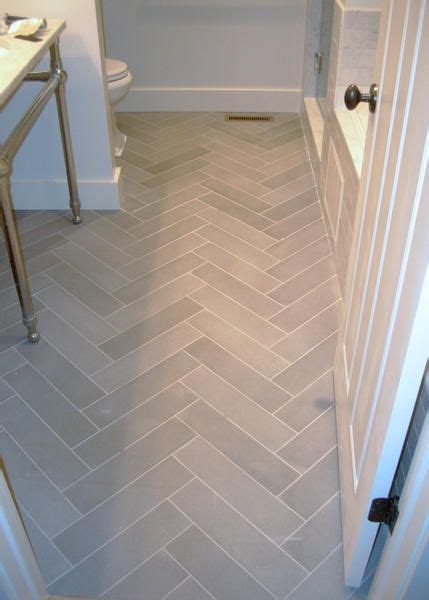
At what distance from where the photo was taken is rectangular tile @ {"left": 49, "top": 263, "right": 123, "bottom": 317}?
92.3 inches

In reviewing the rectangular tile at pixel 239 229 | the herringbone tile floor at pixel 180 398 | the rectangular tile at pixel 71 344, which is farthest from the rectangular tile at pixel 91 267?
the rectangular tile at pixel 239 229

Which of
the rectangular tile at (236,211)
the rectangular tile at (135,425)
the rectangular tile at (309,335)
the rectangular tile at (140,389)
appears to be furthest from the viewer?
the rectangular tile at (236,211)

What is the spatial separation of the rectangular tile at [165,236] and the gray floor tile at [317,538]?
144 cm

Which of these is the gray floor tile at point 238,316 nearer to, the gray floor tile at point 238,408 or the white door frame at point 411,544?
the gray floor tile at point 238,408

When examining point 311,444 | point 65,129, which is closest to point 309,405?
point 311,444

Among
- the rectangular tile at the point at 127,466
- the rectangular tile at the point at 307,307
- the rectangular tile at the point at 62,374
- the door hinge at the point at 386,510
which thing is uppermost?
the door hinge at the point at 386,510

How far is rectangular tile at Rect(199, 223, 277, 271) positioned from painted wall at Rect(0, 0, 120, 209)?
520 mm

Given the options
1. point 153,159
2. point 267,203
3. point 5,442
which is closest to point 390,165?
point 5,442

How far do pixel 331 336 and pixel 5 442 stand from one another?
1.17 metres

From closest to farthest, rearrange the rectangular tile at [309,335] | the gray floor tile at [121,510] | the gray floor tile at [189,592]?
the gray floor tile at [189,592]
the gray floor tile at [121,510]
the rectangular tile at [309,335]

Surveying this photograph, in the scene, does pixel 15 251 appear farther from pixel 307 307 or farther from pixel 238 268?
pixel 307 307

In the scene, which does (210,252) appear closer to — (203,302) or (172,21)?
(203,302)

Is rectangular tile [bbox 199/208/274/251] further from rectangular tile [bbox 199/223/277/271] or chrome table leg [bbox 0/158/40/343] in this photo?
chrome table leg [bbox 0/158/40/343]

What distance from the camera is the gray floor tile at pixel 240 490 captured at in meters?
1.57
